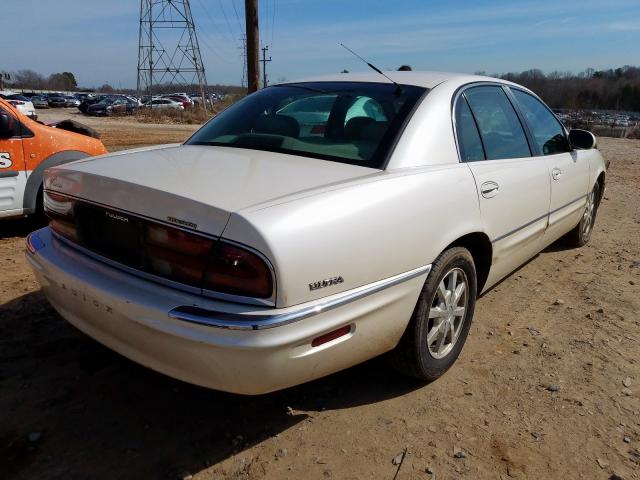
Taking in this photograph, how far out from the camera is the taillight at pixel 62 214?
99.7 inches

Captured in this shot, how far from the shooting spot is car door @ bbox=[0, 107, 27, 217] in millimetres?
4953

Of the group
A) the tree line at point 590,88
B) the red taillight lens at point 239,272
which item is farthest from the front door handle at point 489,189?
the tree line at point 590,88

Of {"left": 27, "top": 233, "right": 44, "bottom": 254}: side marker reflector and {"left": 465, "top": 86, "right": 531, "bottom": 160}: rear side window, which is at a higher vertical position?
{"left": 465, "top": 86, "right": 531, "bottom": 160}: rear side window

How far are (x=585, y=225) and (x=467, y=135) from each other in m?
2.96

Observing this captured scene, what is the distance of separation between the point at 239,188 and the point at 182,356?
0.68m

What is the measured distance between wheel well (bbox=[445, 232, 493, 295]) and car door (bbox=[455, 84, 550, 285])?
4 cm

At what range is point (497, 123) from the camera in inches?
137

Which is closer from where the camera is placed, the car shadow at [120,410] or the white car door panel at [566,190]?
the car shadow at [120,410]

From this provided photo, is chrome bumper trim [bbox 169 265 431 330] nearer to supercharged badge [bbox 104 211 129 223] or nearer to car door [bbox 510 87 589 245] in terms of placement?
supercharged badge [bbox 104 211 129 223]

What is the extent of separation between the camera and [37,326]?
332cm

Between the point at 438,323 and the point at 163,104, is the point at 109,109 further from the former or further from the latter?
the point at 438,323

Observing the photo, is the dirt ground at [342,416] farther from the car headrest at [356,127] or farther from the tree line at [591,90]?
the tree line at [591,90]

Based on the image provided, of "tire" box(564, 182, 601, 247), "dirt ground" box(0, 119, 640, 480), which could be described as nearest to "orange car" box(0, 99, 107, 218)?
"dirt ground" box(0, 119, 640, 480)

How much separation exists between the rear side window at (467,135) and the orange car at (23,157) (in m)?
4.04
